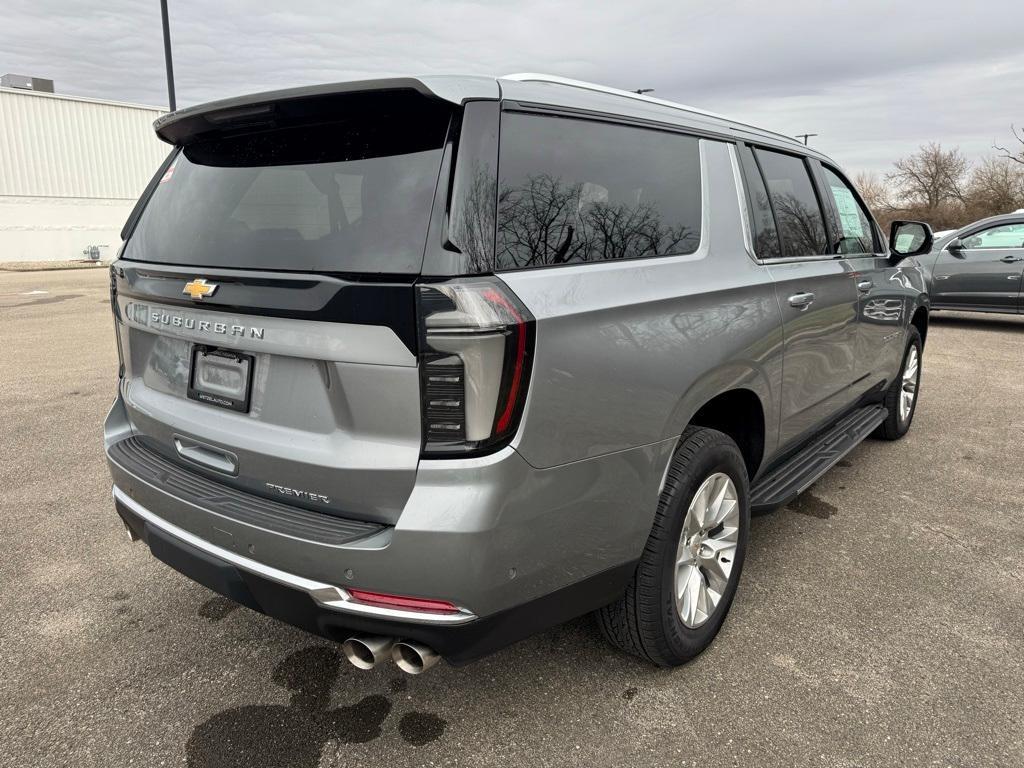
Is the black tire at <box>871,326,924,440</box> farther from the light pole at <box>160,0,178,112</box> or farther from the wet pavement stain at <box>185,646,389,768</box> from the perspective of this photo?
the light pole at <box>160,0,178,112</box>

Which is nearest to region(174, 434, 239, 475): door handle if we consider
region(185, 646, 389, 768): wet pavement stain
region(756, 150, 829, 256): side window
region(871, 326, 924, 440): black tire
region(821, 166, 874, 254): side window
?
region(185, 646, 389, 768): wet pavement stain

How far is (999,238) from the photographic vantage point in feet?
33.1

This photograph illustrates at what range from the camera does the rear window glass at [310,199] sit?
→ 6.06 ft

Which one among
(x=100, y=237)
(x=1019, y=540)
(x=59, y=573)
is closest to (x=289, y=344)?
(x=59, y=573)

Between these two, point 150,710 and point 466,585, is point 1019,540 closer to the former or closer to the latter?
point 466,585

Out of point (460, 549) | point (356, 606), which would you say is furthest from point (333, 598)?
point (460, 549)

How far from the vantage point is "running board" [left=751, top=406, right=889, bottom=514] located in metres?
3.04

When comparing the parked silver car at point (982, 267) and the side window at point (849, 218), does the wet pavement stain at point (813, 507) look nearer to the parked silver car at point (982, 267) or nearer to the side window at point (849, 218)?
the side window at point (849, 218)

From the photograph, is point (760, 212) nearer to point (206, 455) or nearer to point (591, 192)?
point (591, 192)

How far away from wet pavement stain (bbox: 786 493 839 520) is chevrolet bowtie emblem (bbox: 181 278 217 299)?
10.3 feet

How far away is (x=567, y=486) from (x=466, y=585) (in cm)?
37

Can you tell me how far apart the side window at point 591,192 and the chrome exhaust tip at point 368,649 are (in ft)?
3.34

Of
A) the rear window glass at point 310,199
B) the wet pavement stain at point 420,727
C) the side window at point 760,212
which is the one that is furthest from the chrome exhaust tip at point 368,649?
the side window at point 760,212

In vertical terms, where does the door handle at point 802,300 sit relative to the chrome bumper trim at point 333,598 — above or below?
above
